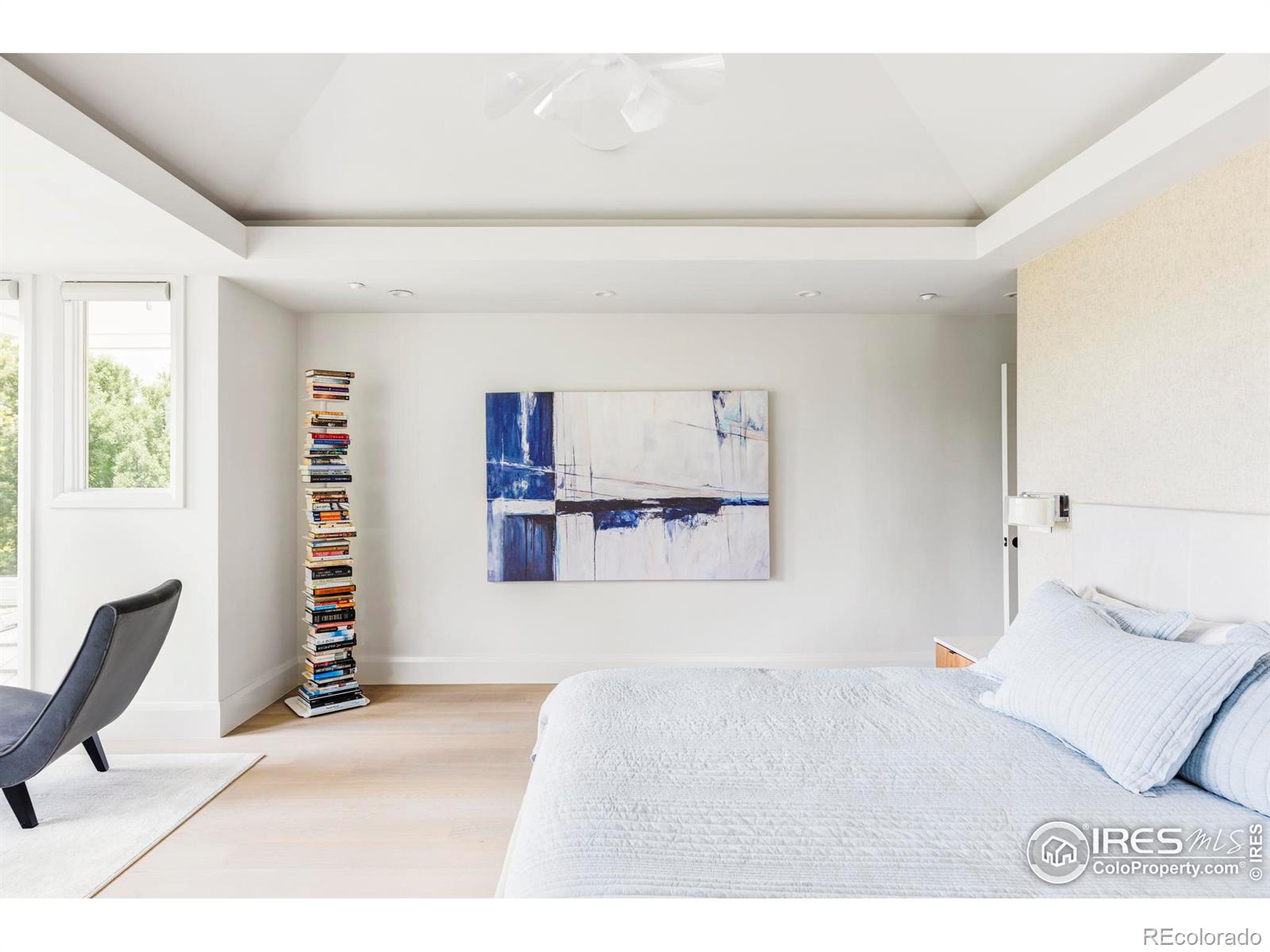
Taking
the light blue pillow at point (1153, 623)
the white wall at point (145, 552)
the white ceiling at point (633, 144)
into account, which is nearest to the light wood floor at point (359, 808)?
the white wall at point (145, 552)

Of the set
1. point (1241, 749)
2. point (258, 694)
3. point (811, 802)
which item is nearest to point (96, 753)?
point (258, 694)

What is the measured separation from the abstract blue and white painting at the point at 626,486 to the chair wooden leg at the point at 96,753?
6.29ft

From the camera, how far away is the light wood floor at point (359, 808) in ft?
7.06

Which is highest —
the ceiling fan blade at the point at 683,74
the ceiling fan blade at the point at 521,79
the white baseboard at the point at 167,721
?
the ceiling fan blade at the point at 521,79

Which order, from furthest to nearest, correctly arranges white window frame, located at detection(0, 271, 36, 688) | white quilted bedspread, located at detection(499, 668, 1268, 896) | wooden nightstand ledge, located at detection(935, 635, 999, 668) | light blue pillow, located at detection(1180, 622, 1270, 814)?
white window frame, located at detection(0, 271, 36, 688), wooden nightstand ledge, located at detection(935, 635, 999, 668), light blue pillow, located at detection(1180, 622, 1270, 814), white quilted bedspread, located at detection(499, 668, 1268, 896)

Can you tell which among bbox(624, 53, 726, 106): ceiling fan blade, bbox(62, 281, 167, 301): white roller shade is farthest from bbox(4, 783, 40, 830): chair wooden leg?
bbox(624, 53, 726, 106): ceiling fan blade

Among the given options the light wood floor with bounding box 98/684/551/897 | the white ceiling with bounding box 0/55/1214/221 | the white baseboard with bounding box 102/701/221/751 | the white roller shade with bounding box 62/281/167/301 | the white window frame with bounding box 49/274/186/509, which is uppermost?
the white ceiling with bounding box 0/55/1214/221

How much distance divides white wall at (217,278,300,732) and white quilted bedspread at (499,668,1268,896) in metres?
2.31

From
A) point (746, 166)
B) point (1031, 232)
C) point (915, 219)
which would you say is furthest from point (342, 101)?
point (1031, 232)

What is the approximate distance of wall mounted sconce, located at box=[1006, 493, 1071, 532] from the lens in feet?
9.39

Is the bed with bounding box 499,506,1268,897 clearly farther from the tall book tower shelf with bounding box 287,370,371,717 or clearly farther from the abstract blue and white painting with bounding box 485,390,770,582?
the tall book tower shelf with bounding box 287,370,371,717

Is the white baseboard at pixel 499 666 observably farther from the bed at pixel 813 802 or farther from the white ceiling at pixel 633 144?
the white ceiling at pixel 633 144

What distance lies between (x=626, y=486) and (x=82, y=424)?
2.76m
